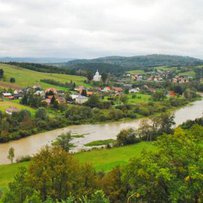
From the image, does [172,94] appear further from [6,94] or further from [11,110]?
[11,110]

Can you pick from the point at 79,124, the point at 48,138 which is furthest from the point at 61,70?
the point at 48,138

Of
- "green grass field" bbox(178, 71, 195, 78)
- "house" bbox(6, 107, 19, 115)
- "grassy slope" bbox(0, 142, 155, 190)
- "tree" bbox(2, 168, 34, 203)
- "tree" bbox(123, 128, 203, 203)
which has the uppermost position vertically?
"tree" bbox(123, 128, 203, 203)

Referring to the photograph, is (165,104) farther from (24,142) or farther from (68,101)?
(24,142)

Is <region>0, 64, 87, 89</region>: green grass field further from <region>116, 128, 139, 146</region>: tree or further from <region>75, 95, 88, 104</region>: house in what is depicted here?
Answer: <region>116, 128, 139, 146</region>: tree

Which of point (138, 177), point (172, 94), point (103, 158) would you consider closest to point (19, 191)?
point (138, 177)

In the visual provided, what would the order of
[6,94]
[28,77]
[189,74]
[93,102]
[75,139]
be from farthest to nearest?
[189,74] < [28,77] < [6,94] < [93,102] < [75,139]

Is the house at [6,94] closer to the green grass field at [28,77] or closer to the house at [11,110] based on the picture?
the house at [11,110]

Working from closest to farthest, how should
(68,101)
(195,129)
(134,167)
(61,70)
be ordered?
(134,167), (195,129), (68,101), (61,70)

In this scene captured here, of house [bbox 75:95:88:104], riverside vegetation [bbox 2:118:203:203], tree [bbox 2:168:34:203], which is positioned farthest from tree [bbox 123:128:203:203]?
house [bbox 75:95:88:104]
